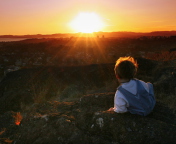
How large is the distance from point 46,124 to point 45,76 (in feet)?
23.6

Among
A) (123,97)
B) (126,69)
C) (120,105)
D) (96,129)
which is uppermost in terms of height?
(126,69)

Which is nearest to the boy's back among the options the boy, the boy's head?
the boy

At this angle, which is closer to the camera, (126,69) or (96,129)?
(126,69)

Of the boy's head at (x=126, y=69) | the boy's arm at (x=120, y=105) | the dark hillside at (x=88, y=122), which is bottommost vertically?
the dark hillside at (x=88, y=122)

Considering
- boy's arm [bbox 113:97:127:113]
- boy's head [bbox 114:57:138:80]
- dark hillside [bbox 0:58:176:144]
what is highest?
boy's head [bbox 114:57:138:80]

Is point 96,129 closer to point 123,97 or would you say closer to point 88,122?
point 88,122

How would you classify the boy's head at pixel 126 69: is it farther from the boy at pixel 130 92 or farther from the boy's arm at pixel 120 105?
the boy's arm at pixel 120 105

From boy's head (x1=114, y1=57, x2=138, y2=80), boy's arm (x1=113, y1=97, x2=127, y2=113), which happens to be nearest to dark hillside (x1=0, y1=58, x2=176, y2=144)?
boy's arm (x1=113, y1=97, x2=127, y2=113)

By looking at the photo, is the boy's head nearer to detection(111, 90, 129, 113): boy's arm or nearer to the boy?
the boy

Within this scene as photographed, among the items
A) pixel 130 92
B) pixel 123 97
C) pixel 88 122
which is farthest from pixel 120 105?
pixel 88 122

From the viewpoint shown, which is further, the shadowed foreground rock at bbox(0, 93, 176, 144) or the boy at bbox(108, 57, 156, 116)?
the boy at bbox(108, 57, 156, 116)

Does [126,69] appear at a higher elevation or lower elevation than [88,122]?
higher

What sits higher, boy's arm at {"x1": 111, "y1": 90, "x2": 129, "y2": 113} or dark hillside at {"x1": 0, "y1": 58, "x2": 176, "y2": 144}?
boy's arm at {"x1": 111, "y1": 90, "x2": 129, "y2": 113}

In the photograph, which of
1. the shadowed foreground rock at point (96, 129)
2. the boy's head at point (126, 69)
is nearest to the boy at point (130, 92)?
the boy's head at point (126, 69)
